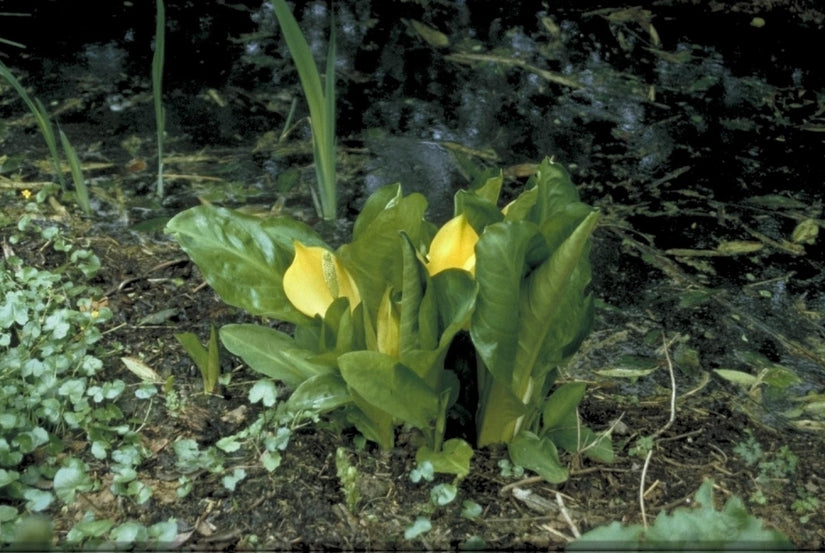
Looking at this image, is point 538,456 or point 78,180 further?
point 78,180

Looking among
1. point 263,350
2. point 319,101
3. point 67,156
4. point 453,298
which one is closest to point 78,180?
point 67,156

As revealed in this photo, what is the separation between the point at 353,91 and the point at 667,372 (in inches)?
56.4

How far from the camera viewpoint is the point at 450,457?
63.8 inches

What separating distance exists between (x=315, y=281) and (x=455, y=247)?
24 centimetres

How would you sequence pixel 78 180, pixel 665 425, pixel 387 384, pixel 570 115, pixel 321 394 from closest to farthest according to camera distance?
pixel 387 384 → pixel 321 394 → pixel 665 425 → pixel 78 180 → pixel 570 115

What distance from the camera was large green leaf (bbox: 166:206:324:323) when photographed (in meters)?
1.61

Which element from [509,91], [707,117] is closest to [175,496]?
[509,91]

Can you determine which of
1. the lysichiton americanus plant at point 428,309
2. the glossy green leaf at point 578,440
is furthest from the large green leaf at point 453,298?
the glossy green leaf at point 578,440

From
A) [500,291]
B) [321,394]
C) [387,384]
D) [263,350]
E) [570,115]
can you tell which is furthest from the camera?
[570,115]

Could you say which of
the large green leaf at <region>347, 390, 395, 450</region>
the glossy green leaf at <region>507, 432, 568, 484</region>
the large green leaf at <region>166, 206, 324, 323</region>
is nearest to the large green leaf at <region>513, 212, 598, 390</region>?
the glossy green leaf at <region>507, 432, 568, 484</region>

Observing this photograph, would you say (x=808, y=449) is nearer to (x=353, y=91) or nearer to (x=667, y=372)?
(x=667, y=372)

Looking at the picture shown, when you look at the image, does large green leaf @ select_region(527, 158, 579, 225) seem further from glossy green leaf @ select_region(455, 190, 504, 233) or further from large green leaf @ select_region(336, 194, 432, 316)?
large green leaf @ select_region(336, 194, 432, 316)

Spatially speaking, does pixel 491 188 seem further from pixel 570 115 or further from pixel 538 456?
pixel 570 115

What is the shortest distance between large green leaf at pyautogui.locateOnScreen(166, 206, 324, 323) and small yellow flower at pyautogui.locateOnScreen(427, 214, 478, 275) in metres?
0.26
